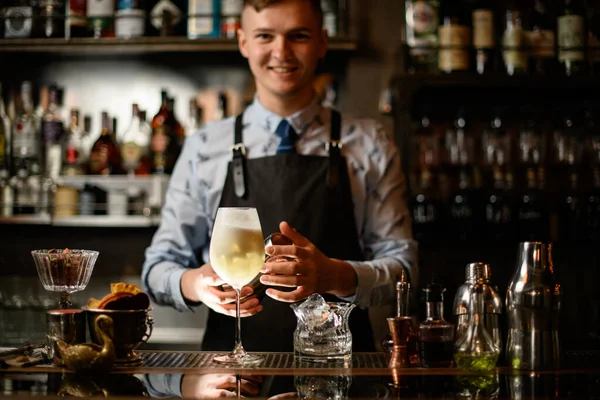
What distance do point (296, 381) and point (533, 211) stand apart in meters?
2.07

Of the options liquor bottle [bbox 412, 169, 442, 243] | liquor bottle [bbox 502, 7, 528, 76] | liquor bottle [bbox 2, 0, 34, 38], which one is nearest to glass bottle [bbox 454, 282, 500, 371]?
liquor bottle [bbox 412, 169, 442, 243]

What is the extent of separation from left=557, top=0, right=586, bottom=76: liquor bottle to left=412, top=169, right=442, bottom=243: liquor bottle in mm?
632

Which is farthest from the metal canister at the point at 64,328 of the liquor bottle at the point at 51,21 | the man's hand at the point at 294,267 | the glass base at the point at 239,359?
the liquor bottle at the point at 51,21

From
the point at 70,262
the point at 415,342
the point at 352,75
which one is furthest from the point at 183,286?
the point at 352,75

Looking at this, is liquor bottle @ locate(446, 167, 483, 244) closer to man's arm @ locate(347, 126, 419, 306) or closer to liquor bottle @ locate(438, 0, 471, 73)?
liquor bottle @ locate(438, 0, 471, 73)

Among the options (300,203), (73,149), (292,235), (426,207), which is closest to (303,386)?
(292,235)

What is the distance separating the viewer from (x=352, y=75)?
2.91 m

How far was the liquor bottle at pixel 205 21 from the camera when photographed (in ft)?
9.34

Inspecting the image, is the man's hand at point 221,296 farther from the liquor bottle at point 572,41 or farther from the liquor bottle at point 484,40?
the liquor bottle at point 572,41

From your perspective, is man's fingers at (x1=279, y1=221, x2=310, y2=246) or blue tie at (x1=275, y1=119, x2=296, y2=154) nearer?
man's fingers at (x1=279, y1=221, x2=310, y2=246)

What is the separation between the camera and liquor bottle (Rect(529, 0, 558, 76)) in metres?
2.79

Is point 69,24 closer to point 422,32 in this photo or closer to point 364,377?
point 422,32

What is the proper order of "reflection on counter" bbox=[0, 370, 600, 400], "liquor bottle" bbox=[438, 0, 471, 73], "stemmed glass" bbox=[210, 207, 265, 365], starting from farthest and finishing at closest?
"liquor bottle" bbox=[438, 0, 471, 73], "stemmed glass" bbox=[210, 207, 265, 365], "reflection on counter" bbox=[0, 370, 600, 400]

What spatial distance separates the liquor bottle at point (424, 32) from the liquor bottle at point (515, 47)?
0.84 ft
